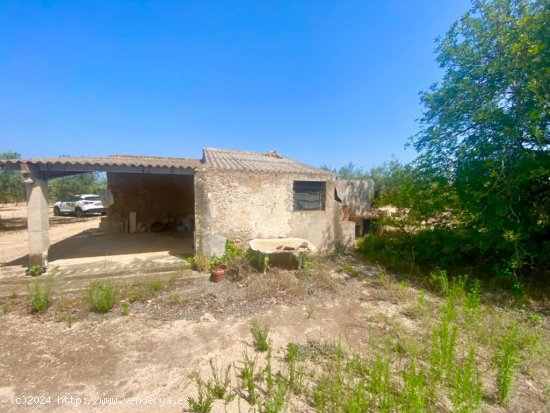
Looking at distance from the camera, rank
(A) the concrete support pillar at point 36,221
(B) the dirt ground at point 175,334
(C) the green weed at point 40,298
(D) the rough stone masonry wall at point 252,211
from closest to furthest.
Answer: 1. (B) the dirt ground at point 175,334
2. (C) the green weed at point 40,298
3. (A) the concrete support pillar at point 36,221
4. (D) the rough stone masonry wall at point 252,211

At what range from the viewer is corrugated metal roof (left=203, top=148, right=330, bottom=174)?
24.1 feet

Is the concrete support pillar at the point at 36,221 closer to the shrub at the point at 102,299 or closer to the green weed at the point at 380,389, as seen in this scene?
the shrub at the point at 102,299

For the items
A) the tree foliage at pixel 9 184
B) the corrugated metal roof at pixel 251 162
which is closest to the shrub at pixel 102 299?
the corrugated metal roof at pixel 251 162

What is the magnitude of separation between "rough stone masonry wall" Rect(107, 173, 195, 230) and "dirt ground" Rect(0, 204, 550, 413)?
6.51 metres

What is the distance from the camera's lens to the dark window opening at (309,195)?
7852 millimetres

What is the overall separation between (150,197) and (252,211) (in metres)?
6.99

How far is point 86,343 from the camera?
3637mm

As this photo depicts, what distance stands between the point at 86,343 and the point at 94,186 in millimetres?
31828

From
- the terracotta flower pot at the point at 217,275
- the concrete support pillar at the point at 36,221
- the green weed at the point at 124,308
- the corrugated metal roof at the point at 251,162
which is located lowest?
the green weed at the point at 124,308

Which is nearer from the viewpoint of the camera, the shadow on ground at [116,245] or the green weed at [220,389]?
the green weed at [220,389]

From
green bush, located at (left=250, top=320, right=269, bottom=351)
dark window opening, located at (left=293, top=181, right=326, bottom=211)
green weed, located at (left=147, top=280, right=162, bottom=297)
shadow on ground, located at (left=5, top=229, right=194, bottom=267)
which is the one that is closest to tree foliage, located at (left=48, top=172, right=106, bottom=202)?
shadow on ground, located at (left=5, top=229, right=194, bottom=267)

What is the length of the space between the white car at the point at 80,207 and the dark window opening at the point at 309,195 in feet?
57.2

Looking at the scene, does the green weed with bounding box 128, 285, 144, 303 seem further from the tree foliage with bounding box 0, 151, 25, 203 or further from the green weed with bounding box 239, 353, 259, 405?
the tree foliage with bounding box 0, 151, 25, 203

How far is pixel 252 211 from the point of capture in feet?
23.3
